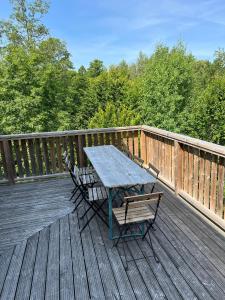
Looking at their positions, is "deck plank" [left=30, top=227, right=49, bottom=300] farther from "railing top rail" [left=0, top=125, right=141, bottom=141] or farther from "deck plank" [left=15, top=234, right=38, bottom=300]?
"railing top rail" [left=0, top=125, right=141, bottom=141]

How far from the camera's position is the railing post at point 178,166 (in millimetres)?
3623

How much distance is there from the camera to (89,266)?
90.5 inches

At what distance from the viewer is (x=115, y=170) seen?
304 centimetres

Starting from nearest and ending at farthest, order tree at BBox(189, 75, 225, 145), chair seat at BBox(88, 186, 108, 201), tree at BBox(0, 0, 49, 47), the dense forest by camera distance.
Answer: chair seat at BBox(88, 186, 108, 201), tree at BBox(189, 75, 225, 145), the dense forest, tree at BBox(0, 0, 49, 47)

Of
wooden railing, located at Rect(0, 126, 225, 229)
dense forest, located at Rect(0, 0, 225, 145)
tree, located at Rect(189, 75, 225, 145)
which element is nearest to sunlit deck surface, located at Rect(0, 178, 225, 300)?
wooden railing, located at Rect(0, 126, 225, 229)

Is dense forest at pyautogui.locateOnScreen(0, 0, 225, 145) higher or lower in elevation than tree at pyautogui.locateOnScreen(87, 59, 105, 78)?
lower

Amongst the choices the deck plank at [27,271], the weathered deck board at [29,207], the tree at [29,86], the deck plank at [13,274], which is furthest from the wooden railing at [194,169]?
the tree at [29,86]

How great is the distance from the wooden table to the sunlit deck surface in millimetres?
451

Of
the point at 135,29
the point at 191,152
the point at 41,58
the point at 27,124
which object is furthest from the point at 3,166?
the point at 135,29

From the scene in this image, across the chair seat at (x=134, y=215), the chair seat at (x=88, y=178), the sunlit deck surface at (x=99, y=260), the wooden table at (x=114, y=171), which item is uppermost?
the wooden table at (x=114, y=171)

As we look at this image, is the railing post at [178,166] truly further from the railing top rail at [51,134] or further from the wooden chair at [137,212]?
the railing top rail at [51,134]

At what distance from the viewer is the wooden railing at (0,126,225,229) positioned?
2.90 m

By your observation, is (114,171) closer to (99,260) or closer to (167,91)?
(99,260)

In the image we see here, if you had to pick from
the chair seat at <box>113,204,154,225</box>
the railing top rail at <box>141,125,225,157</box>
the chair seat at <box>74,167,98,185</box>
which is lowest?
the chair seat at <box>113,204,154,225</box>
